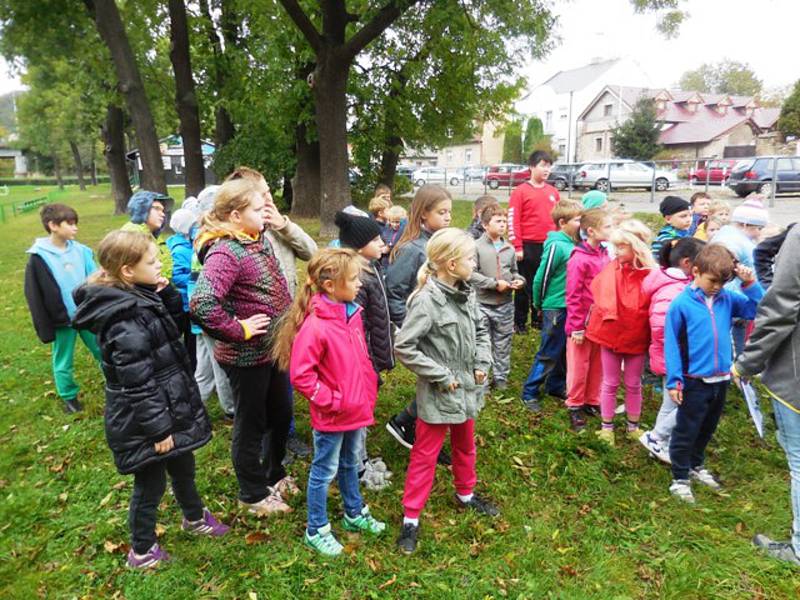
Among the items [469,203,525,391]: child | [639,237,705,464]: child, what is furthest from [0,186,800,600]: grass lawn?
[469,203,525,391]: child

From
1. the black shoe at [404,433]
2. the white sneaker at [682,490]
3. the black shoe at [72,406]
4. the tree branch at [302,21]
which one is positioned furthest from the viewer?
the tree branch at [302,21]

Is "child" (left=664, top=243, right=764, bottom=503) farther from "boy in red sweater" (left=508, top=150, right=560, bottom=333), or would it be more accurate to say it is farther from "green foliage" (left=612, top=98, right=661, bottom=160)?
"green foliage" (left=612, top=98, right=661, bottom=160)

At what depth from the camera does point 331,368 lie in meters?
2.89

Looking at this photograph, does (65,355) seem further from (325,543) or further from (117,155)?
(117,155)

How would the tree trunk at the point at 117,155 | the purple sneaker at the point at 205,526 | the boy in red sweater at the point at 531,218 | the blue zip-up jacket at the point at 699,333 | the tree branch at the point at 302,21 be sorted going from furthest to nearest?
the tree trunk at the point at 117,155 → the tree branch at the point at 302,21 → the boy in red sweater at the point at 531,218 → the blue zip-up jacket at the point at 699,333 → the purple sneaker at the point at 205,526

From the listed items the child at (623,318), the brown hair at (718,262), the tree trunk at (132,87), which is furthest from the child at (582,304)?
the tree trunk at (132,87)

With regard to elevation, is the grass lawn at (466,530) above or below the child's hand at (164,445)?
below

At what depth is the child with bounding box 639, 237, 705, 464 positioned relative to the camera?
3.93 m

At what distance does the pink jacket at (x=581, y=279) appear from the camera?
14.7 ft

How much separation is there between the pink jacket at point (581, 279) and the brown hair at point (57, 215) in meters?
4.22

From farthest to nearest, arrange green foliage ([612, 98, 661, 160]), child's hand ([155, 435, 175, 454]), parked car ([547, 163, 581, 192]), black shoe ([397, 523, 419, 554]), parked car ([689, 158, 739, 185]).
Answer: green foliage ([612, 98, 661, 160]) → parked car ([547, 163, 581, 192]) → parked car ([689, 158, 739, 185]) → black shoe ([397, 523, 419, 554]) → child's hand ([155, 435, 175, 454])

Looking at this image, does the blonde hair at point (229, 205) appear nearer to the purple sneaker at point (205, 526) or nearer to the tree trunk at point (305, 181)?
the purple sneaker at point (205, 526)

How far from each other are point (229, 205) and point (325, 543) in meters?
1.99

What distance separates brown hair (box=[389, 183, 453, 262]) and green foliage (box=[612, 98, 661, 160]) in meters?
41.9
